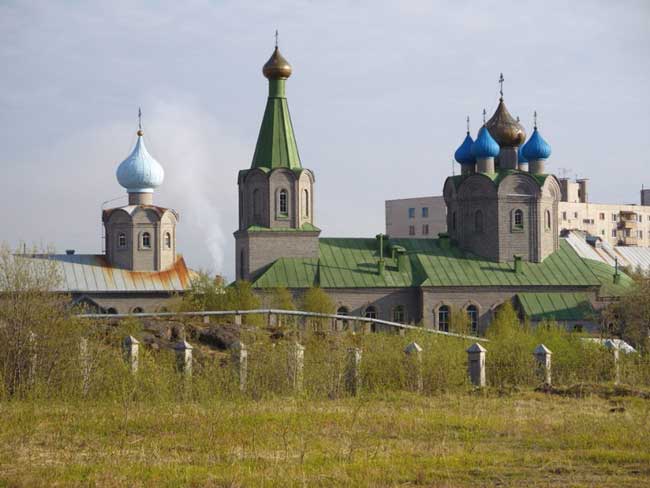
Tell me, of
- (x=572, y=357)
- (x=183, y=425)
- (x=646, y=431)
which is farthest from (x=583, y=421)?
(x=572, y=357)

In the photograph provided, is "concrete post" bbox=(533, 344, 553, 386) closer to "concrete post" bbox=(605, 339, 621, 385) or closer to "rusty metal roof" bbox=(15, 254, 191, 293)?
"concrete post" bbox=(605, 339, 621, 385)

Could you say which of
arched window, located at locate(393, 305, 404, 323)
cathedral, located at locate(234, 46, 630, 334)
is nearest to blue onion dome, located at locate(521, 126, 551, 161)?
cathedral, located at locate(234, 46, 630, 334)

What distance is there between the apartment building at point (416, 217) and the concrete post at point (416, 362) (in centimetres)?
5403

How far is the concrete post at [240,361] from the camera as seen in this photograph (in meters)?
18.5

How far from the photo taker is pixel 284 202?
40969 millimetres

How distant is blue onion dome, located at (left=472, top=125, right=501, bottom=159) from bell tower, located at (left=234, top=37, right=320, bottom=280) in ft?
20.0

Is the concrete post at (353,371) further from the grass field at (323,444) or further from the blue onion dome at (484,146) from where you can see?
the blue onion dome at (484,146)

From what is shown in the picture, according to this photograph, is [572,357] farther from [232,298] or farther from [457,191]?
[457,191]

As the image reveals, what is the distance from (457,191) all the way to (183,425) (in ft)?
97.3

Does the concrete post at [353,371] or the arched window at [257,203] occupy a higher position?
the arched window at [257,203]

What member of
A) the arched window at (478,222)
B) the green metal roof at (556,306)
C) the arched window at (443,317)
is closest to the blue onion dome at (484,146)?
the arched window at (478,222)

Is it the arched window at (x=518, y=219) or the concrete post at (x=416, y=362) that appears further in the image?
the arched window at (x=518, y=219)

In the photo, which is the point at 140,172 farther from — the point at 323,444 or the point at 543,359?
the point at 323,444

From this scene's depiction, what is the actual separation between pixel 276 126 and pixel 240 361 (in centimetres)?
2251
